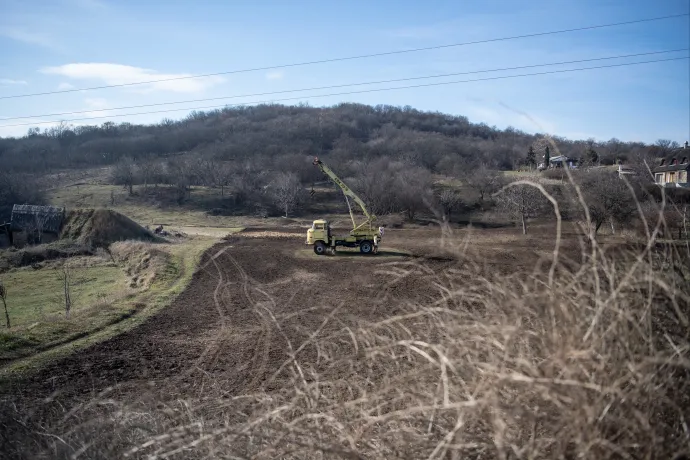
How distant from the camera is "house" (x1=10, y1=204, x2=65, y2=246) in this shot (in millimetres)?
35400

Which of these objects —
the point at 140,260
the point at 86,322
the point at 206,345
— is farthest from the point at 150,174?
the point at 206,345

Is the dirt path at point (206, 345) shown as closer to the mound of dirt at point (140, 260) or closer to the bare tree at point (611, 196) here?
the mound of dirt at point (140, 260)

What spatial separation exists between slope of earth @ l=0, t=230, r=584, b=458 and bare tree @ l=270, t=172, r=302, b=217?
105ft

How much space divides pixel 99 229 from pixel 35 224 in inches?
247

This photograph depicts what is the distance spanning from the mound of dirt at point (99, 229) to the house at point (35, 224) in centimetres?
90

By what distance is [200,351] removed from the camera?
11602 millimetres

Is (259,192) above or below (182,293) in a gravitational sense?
above

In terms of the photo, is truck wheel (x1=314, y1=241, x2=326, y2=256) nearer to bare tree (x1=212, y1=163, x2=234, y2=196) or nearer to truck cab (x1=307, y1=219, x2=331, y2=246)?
truck cab (x1=307, y1=219, x2=331, y2=246)

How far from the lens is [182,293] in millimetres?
18297

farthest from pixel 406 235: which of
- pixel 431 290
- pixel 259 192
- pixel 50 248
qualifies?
pixel 259 192

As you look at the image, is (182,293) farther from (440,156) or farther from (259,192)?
(440,156)

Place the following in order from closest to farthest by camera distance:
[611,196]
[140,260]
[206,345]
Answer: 1. [206,345]
2. [611,196]
3. [140,260]

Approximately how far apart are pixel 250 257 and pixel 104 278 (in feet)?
24.3

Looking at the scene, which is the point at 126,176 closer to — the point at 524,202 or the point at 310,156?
the point at 310,156
